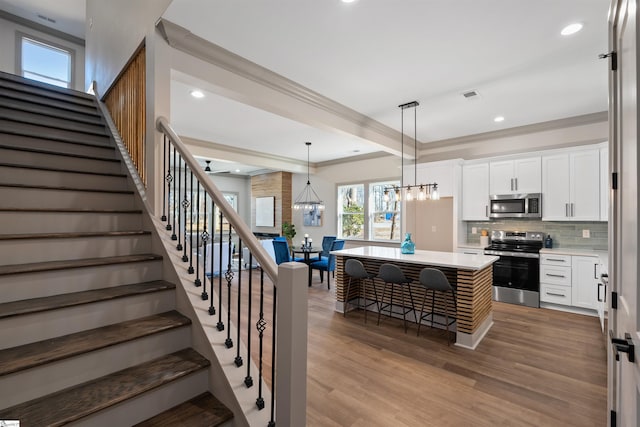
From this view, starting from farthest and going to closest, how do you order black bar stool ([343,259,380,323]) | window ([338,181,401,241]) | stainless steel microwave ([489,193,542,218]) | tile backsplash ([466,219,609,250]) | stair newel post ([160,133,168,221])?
1. window ([338,181,401,241])
2. stainless steel microwave ([489,193,542,218])
3. tile backsplash ([466,219,609,250])
4. black bar stool ([343,259,380,323])
5. stair newel post ([160,133,168,221])

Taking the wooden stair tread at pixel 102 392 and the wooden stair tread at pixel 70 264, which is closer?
the wooden stair tread at pixel 102 392

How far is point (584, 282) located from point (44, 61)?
9724mm

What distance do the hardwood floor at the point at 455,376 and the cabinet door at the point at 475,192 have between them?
2083 mm

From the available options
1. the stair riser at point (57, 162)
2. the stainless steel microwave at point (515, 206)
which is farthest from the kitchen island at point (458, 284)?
the stair riser at point (57, 162)

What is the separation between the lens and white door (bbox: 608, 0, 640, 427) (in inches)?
37.4

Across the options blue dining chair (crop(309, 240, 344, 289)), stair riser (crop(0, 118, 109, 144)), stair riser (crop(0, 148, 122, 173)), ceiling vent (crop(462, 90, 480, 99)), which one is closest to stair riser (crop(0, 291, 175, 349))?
stair riser (crop(0, 148, 122, 173))

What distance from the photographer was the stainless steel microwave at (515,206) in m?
4.82

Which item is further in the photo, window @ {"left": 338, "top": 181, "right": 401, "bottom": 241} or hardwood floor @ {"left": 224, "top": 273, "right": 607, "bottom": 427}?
window @ {"left": 338, "top": 181, "right": 401, "bottom": 241}

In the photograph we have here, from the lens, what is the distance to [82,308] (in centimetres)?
164

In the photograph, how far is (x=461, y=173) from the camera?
18.4ft

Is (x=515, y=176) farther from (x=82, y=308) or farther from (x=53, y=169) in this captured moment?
(x=53, y=169)

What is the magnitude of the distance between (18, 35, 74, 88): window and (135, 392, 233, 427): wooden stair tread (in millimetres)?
6664

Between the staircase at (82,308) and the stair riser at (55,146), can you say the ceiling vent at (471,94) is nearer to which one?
the staircase at (82,308)

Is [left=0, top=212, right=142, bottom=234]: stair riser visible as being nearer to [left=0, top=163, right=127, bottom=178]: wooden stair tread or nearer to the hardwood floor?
[left=0, top=163, right=127, bottom=178]: wooden stair tread
